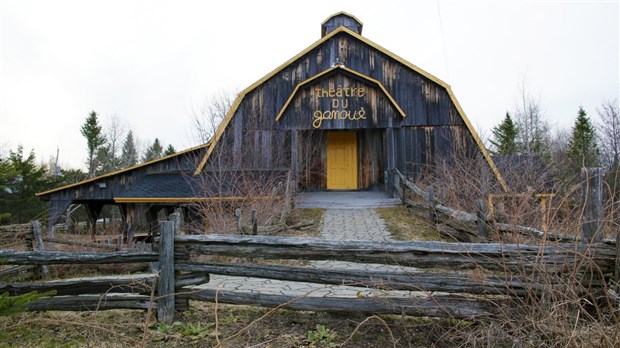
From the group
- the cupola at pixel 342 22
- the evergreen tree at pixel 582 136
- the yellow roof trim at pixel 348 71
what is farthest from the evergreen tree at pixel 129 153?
the evergreen tree at pixel 582 136

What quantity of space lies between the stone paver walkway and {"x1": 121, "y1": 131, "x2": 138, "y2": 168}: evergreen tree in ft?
136

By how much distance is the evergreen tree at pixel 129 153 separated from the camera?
165 feet

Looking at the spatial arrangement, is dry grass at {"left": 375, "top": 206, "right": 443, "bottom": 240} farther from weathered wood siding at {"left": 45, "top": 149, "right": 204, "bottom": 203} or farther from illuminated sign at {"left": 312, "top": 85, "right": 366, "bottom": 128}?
weathered wood siding at {"left": 45, "top": 149, "right": 204, "bottom": 203}

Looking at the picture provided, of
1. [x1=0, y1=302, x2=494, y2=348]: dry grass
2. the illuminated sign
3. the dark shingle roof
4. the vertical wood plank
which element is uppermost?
the illuminated sign

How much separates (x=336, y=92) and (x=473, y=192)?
771cm

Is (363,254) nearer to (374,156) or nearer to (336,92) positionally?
(336,92)

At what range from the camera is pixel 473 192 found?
9539 millimetres

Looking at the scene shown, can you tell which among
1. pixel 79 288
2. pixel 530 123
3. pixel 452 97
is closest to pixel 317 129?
pixel 452 97

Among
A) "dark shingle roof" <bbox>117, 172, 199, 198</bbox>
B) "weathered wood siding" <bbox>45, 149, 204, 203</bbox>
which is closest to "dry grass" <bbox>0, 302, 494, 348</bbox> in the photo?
"dark shingle roof" <bbox>117, 172, 199, 198</bbox>

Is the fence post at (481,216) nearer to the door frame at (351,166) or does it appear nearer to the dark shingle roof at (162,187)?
the dark shingle roof at (162,187)

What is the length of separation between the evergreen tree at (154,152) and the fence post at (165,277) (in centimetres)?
5009

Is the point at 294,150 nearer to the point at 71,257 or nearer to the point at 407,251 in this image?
the point at 71,257

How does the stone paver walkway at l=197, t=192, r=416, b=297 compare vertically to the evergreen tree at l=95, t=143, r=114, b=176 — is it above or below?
below

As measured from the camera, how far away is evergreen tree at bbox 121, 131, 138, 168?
50.2 m
